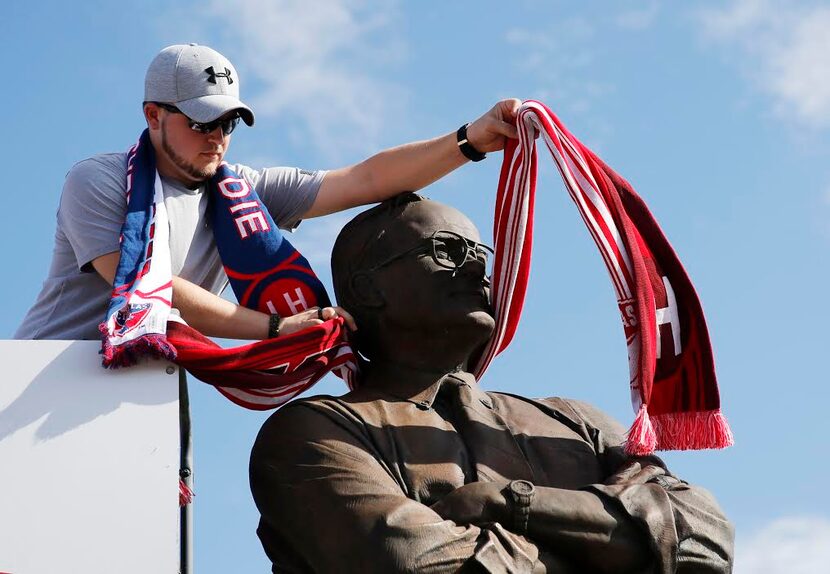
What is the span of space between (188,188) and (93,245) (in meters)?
0.71

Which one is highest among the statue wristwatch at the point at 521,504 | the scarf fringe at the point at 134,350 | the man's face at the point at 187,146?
the man's face at the point at 187,146

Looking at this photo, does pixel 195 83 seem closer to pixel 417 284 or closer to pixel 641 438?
pixel 417 284

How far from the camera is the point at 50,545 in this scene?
8383mm

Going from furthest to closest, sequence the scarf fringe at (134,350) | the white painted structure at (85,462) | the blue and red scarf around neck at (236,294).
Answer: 1. the blue and red scarf around neck at (236,294)
2. the scarf fringe at (134,350)
3. the white painted structure at (85,462)

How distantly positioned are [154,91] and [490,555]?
309 cm

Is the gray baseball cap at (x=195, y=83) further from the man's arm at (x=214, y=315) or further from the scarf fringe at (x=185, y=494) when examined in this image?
the scarf fringe at (x=185, y=494)

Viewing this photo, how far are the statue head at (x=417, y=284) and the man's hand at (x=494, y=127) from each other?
0.48m

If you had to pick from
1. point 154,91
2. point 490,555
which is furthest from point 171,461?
point 154,91

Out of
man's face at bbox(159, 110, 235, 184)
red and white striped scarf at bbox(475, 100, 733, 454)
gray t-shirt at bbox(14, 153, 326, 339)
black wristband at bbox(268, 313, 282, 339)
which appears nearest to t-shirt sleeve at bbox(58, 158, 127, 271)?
gray t-shirt at bbox(14, 153, 326, 339)

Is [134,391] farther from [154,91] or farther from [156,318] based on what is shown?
[154,91]

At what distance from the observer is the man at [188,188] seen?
9500 millimetres

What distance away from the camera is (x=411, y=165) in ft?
33.4

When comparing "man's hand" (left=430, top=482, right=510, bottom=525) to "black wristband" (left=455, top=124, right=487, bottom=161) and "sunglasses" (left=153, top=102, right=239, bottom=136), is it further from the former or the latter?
"sunglasses" (left=153, top=102, right=239, bottom=136)

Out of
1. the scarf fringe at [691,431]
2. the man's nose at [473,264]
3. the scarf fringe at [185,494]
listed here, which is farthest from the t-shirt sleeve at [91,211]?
the scarf fringe at [691,431]
